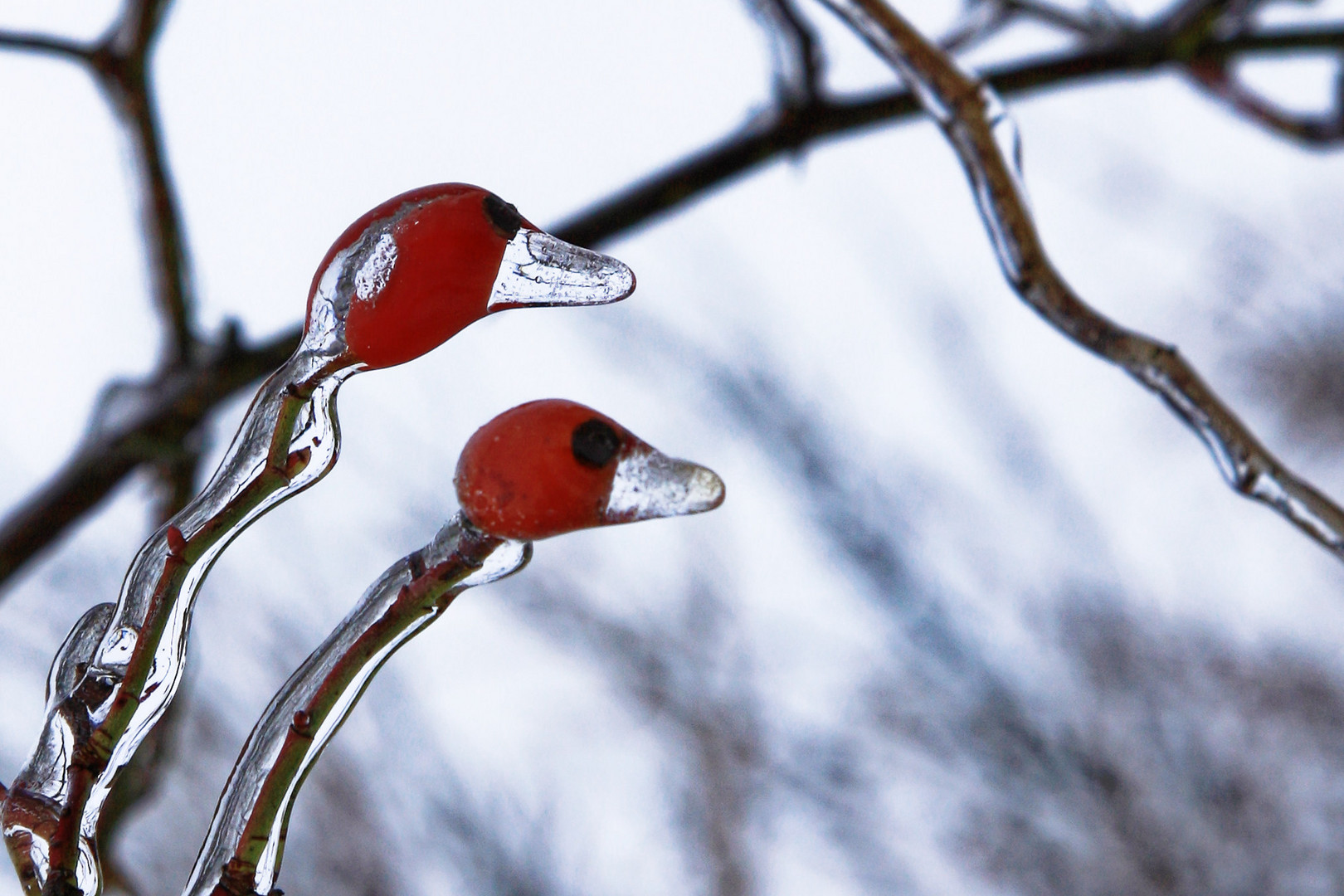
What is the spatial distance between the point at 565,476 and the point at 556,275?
36 mm

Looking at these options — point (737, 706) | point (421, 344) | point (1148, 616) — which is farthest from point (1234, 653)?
point (421, 344)

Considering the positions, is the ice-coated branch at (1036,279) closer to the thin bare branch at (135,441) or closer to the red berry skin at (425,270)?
the red berry skin at (425,270)

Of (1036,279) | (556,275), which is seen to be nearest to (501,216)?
(556,275)

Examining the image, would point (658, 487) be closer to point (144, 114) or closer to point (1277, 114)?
point (144, 114)

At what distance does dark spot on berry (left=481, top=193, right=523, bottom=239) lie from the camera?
0.19 meters

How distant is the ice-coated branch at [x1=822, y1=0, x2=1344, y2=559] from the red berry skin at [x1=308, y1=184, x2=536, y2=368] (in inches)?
5.2

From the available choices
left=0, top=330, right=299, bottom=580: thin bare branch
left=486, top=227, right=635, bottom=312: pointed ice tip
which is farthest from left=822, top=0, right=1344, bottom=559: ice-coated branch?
left=0, top=330, right=299, bottom=580: thin bare branch

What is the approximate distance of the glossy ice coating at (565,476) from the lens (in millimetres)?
176

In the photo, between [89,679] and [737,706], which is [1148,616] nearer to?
[737,706]

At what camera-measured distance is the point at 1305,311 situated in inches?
46.8

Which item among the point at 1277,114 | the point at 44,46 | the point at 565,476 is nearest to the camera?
the point at 565,476

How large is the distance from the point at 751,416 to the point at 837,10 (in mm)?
769

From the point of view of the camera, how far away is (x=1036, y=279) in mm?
271

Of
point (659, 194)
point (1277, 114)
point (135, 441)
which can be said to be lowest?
point (135, 441)
